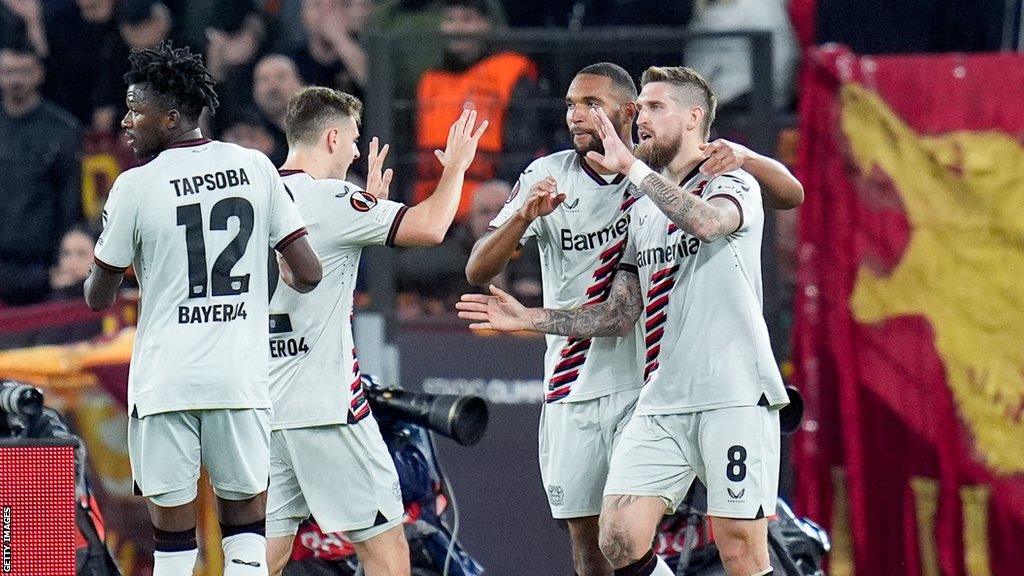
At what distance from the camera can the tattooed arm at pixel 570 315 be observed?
18.3 ft

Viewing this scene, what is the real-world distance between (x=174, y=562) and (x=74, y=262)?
12.1 ft

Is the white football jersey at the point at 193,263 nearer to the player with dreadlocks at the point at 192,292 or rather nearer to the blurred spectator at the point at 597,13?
the player with dreadlocks at the point at 192,292

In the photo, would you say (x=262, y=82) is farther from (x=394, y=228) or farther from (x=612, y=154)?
(x=612, y=154)

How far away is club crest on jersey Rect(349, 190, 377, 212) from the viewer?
18.7ft

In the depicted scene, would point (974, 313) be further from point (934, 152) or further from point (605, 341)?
point (605, 341)

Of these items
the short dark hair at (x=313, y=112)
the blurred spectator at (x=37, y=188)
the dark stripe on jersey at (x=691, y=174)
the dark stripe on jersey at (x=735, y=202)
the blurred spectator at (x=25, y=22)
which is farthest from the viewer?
the blurred spectator at (x=25, y=22)

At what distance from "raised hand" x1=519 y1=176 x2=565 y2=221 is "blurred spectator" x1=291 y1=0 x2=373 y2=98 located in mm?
3485

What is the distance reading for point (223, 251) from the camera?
5.20m

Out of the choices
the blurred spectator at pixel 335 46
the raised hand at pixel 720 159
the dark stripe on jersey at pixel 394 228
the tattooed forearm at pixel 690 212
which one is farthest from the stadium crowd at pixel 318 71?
the tattooed forearm at pixel 690 212

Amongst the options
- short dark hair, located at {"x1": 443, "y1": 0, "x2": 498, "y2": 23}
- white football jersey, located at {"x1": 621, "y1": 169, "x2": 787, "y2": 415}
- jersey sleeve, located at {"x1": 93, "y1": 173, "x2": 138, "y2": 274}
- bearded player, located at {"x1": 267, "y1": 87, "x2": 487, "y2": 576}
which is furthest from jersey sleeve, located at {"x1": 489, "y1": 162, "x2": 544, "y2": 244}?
short dark hair, located at {"x1": 443, "y1": 0, "x2": 498, "y2": 23}

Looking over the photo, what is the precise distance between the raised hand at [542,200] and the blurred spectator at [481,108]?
70.3 inches

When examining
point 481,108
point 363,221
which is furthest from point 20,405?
point 481,108

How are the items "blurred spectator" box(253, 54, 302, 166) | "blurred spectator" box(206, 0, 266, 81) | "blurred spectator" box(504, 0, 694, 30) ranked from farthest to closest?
"blurred spectator" box(206, 0, 266, 81)
"blurred spectator" box(253, 54, 302, 166)
"blurred spectator" box(504, 0, 694, 30)

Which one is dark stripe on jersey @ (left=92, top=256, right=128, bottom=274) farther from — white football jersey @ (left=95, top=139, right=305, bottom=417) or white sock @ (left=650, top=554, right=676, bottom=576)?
white sock @ (left=650, top=554, right=676, bottom=576)
